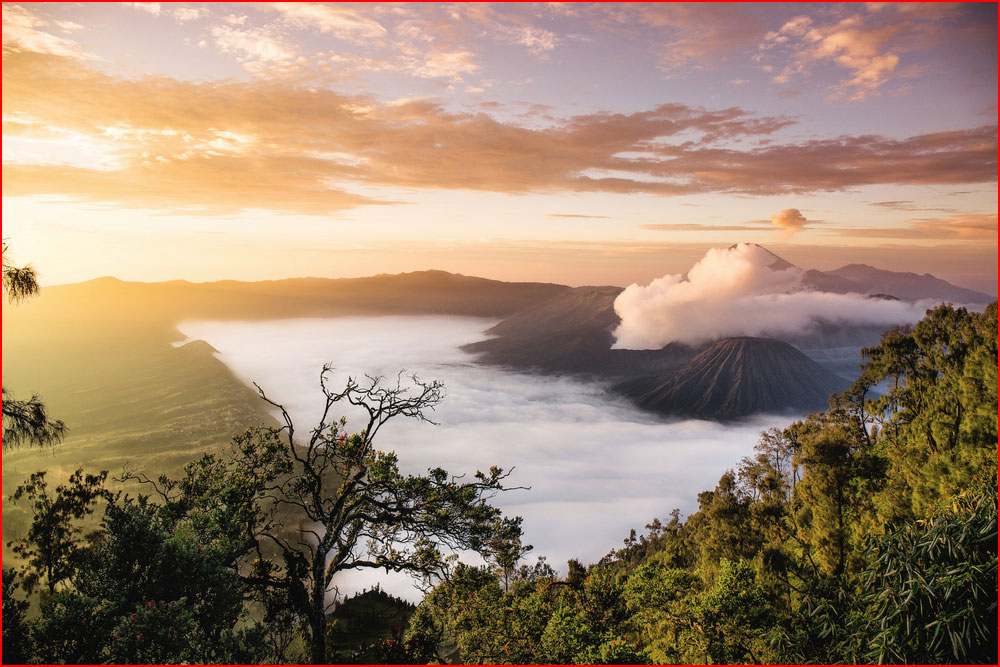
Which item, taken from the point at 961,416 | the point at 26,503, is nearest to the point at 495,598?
the point at 961,416

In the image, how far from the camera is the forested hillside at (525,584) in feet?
36.0

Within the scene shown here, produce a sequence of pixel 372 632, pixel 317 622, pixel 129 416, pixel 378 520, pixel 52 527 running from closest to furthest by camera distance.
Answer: pixel 317 622 < pixel 378 520 < pixel 52 527 < pixel 372 632 < pixel 129 416

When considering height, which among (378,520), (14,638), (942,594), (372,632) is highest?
(378,520)

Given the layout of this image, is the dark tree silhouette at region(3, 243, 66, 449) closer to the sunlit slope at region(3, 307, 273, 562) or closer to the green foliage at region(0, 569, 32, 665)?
the green foliage at region(0, 569, 32, 665)

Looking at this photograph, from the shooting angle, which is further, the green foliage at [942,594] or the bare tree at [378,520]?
the bare tree at [378,520]

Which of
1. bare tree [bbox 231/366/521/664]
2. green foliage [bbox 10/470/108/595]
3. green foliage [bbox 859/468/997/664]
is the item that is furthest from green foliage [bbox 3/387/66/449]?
green foliage [bbox 859/468/997/664]

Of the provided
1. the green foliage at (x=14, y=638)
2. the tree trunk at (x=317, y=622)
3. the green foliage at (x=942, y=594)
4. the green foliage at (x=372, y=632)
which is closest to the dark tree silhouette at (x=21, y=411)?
the green foliage at (x=14, y=638)

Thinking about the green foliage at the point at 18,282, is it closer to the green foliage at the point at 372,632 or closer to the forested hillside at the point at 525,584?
the forested hillside at the point at 525,584

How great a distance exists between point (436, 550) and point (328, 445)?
4153 mm

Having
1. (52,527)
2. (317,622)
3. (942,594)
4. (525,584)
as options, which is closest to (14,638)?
(317,622)

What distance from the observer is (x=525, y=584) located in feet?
71.5

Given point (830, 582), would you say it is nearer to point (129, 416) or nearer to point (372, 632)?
point (372, 632)

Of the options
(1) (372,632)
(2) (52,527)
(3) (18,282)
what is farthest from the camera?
(1) (372,632)

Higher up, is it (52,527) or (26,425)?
(26,425)
